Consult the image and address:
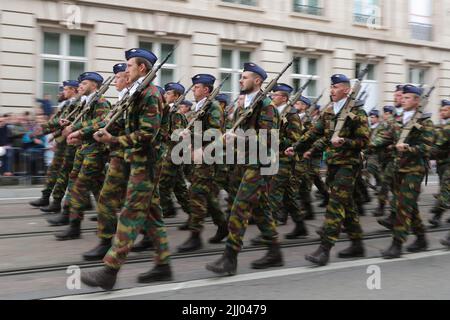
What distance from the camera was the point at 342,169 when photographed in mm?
5836

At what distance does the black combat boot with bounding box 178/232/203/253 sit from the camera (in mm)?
6344

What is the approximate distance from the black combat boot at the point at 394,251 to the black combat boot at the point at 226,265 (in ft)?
6.54

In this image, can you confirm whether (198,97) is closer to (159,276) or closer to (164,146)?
(164,146)

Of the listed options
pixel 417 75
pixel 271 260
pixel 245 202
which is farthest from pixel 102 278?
pixel 417 75

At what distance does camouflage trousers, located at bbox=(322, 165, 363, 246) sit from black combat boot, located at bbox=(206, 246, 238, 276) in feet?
3.67

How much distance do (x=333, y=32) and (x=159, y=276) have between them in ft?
53.7

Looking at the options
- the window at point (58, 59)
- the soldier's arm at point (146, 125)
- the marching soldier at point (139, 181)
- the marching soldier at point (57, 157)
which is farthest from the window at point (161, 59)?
the soldier's arm at point (146, 125)

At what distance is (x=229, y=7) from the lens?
1741 cm

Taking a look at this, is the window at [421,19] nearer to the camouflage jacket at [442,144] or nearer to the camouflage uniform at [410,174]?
the camouflage jacket at [442,144]

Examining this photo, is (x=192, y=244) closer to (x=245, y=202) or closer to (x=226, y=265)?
(x=226, y=265)

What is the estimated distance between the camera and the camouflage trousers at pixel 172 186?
758cm

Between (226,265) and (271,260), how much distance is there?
64cm
